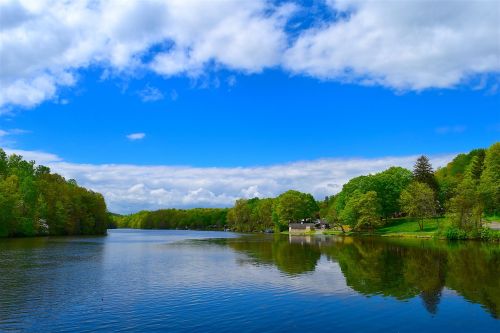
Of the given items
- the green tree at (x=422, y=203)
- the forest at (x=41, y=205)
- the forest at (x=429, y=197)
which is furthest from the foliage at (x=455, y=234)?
the forest at (x=41, y=205)

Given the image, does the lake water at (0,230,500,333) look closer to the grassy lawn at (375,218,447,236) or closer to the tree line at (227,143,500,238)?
the tree line at (227,143,500,238)

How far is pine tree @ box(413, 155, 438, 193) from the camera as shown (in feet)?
471

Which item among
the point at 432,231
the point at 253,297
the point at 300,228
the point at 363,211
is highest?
the point at 363,211

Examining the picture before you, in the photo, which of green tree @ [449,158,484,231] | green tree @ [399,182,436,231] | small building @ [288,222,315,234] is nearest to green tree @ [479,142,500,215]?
green tree @ [449,158,484,231]

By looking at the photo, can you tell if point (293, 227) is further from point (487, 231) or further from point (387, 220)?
point (487, 231)

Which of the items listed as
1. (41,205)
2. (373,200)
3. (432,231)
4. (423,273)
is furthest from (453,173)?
(41,205)

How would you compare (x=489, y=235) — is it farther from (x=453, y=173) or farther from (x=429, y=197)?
(x=453, y=173)

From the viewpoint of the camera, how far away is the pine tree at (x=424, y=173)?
143625mm

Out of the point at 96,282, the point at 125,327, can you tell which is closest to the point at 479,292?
the point at 125,327

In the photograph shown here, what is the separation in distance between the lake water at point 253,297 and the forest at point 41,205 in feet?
247

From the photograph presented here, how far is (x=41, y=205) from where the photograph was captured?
136875 mm

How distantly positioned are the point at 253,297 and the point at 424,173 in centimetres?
12591

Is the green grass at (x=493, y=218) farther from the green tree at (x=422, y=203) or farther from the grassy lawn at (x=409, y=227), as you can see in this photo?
the green tree at (x=422, y=203)

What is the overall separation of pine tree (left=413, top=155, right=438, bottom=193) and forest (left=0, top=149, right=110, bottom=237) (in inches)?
4889
